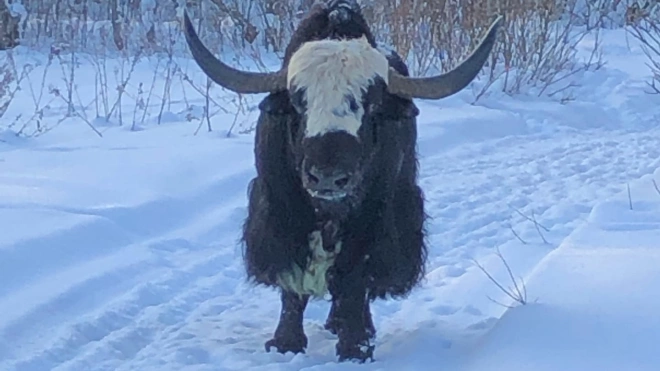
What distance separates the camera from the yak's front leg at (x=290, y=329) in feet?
14.1

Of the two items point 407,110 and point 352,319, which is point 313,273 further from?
point 407,110

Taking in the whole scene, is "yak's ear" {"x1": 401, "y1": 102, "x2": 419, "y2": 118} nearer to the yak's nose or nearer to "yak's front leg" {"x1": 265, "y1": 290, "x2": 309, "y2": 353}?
the yak's nose

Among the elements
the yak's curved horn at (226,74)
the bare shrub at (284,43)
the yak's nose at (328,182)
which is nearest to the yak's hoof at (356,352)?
the yak's nose at (328,182)

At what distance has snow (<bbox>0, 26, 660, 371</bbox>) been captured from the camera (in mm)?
4062

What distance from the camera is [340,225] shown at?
4207 mm

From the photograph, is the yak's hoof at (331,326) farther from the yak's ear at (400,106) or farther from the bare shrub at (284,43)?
the bare shrub at (284,43)

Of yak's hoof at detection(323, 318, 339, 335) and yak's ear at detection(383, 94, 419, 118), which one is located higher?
yak's ear at detection(383, 94, 419, 118)

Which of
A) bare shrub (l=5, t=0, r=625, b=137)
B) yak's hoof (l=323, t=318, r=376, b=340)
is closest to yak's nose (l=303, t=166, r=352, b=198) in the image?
yak's hoof (l=323, t=318, r=376, b=340)

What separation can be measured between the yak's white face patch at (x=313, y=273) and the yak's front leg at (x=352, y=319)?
6 cm

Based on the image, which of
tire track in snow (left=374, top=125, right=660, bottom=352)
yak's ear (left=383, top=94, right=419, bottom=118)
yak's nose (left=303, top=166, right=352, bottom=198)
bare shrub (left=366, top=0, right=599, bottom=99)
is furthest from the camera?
bare shrub (left=366, top=0, right=599, bottom=99)

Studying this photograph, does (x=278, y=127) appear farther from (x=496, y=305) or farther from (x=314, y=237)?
(x=496, y=305)

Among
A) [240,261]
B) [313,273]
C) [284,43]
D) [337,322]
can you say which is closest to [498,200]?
[240,261]

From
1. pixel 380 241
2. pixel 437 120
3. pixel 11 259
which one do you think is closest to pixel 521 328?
pixel 380 241

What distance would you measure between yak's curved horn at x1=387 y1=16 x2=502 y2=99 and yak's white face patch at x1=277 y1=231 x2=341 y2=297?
60cm
